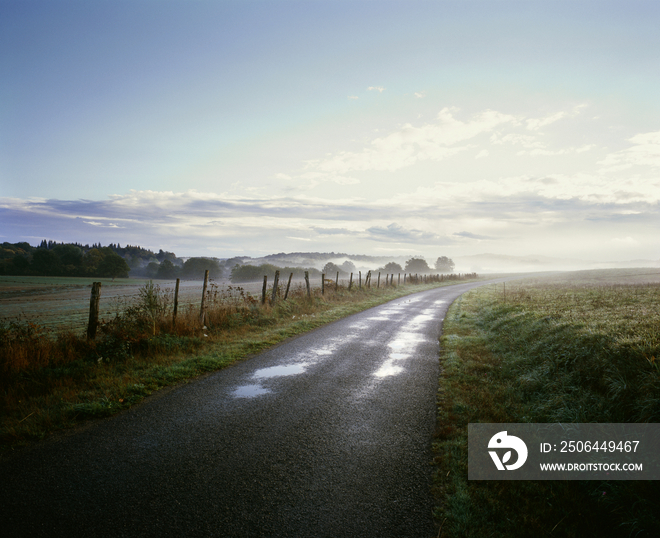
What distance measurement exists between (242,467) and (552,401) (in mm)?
5373

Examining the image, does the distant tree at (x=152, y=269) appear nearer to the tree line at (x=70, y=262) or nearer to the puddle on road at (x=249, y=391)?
the tree line at (x=70, y=262)

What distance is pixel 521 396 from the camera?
6.24 meters

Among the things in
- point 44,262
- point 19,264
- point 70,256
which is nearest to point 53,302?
point 19,264

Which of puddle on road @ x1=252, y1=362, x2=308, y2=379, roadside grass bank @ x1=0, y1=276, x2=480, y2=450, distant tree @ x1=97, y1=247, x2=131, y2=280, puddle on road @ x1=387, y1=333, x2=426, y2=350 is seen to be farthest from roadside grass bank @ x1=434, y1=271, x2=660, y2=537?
distant tree @ x1=97, y1=247, x2=131, y2=280

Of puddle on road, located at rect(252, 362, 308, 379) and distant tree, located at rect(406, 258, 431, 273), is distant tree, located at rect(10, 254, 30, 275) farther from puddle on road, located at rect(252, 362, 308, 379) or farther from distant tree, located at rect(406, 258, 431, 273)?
distant tree, located at rect(406, 258, 431, 273)

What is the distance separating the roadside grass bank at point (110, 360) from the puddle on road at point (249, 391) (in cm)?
161

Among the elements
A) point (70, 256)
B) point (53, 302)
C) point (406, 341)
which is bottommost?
point (53, 302)

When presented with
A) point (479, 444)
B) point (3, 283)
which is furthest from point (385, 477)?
point (3, 283)

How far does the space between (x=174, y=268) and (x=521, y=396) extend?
255 feet

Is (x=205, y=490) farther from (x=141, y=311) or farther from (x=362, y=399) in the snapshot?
(x=141, y=311)

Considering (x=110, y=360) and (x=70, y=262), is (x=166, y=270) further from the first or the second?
(x=110, y=360)

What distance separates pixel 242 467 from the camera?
4008mm

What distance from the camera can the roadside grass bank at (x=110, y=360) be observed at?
18.0 ft

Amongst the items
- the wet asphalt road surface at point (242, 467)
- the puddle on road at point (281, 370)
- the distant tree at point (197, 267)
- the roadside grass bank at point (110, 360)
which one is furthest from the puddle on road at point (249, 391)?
the distant tree at point (197, 267)
